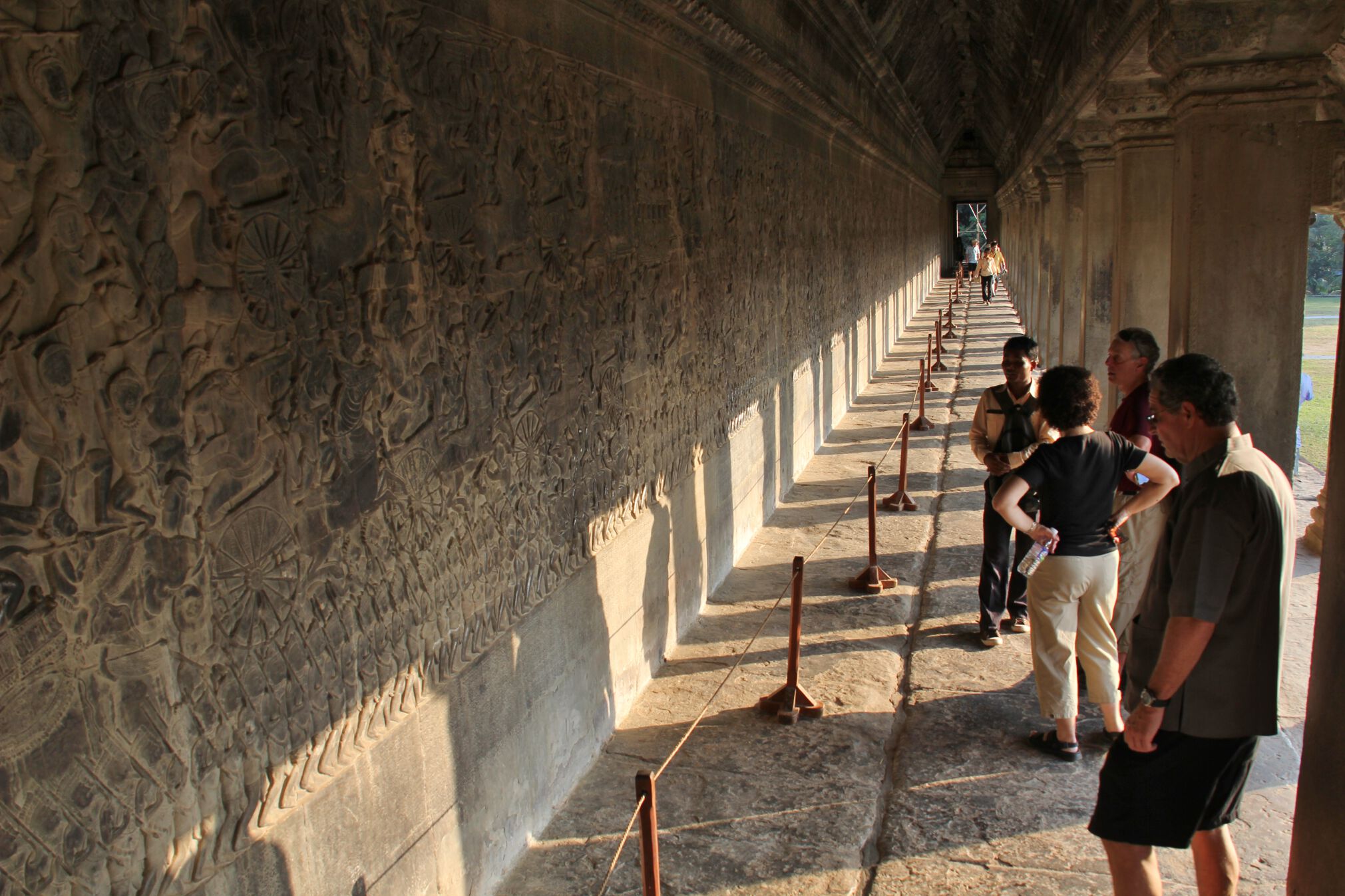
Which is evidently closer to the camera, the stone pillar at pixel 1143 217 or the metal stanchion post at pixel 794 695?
the metal stanchion post at pixel 794 695

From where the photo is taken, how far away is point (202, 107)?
245cm

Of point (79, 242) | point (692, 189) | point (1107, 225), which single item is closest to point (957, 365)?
point (1107, 225)

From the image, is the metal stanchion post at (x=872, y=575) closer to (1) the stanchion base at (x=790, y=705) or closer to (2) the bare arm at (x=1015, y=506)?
(1) the stanchion base at (x=790, y=705)

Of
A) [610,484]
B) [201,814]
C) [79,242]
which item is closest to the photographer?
[79,242]

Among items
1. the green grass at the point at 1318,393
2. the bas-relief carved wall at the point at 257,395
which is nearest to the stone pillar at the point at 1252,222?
the green grass at the point at 1318,393

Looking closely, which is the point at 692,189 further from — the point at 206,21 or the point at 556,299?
the point at 206,21

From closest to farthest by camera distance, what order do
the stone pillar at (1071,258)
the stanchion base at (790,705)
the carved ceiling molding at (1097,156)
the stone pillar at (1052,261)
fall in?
the stanchion base at (790,705), the carved ceiling molding at (1097,156), the stone pillar at (1071,258), the stone pillar at (1052,261)

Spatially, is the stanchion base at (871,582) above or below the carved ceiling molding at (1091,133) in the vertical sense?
below

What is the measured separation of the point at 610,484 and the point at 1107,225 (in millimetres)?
10277

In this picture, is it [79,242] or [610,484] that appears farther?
[610,484]

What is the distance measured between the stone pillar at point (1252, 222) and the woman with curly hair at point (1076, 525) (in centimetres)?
212

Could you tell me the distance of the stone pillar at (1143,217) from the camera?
9.40m

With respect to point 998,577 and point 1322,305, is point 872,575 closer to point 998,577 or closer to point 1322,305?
point 998,577

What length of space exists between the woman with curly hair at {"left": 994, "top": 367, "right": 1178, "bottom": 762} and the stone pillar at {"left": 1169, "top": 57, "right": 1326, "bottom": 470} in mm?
2120
